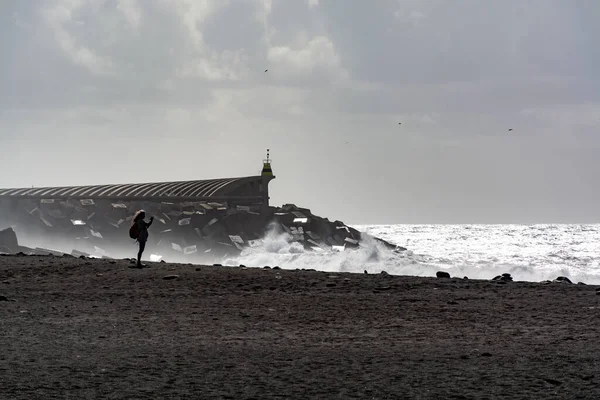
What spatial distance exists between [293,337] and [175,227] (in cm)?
3853

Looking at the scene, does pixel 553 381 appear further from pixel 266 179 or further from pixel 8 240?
pixel 266 179

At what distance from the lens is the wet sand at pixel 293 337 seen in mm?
7008

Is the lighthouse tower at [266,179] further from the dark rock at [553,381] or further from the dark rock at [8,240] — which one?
the dark rock at [553,381]

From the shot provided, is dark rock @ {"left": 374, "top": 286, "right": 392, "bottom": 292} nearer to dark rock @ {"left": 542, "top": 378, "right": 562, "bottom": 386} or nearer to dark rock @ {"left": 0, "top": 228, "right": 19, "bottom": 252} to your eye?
dark rock @ {"left": 542, "top": 378, "right": 562, "bottom": 386}

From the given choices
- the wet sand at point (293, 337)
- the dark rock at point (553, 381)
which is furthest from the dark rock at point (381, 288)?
the dark rock at point (553, 381)

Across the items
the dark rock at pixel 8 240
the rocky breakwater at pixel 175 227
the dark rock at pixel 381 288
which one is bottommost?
the dark rock at pixel 381 288

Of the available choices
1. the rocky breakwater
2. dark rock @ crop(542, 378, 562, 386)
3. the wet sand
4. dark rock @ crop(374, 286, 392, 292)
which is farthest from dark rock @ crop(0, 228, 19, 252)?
dark rock @ crop(542, 378, 562, 386)

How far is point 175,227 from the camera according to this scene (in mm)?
47625

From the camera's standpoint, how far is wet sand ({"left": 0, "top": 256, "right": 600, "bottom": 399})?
7008 mm

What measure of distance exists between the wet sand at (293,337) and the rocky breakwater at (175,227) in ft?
92.1

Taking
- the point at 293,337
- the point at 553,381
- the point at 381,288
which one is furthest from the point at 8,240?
the point at 553,381

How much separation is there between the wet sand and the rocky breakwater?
2806 cm

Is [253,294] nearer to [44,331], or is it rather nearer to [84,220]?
[44,331]

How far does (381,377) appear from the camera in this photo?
730 centimetres
